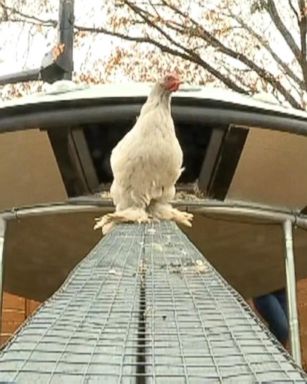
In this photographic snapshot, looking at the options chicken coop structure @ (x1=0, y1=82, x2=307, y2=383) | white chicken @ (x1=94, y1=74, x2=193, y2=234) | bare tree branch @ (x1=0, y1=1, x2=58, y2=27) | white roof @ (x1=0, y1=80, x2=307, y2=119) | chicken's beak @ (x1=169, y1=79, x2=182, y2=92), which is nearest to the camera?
chicken coop structure @ (x1=0, y1=82, x2=307, y2=383)

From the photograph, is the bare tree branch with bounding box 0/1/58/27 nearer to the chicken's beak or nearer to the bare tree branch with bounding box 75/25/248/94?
the bare tree branch with bounding box 75/25/248/94

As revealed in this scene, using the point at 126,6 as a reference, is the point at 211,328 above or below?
below

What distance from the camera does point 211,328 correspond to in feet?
5.80

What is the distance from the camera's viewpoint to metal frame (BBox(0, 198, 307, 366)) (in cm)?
378

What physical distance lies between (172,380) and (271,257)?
3251mm

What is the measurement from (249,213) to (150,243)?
1514 mm

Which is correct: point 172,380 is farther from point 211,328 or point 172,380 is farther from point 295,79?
point 295,79

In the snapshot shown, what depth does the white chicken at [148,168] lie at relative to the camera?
9.95ft

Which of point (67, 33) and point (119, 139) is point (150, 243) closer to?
point (119, 139)

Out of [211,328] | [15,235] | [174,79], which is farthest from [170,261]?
[15,235]

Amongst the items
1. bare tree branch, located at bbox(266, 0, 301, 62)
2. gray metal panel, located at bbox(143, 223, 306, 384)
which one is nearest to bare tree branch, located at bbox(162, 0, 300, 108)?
bare tree branch, located at bbox(266, 0, 301, 62)

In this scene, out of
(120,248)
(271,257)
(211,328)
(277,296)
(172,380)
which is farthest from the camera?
(277,296)

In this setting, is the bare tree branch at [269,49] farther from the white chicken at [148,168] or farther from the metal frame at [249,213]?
the white chicken at [148,168]

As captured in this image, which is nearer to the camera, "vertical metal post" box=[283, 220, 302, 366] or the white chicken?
the white chicken
